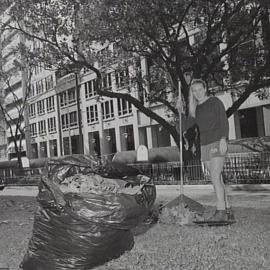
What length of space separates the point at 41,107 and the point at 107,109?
19.6 metres

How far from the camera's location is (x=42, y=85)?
62.3m

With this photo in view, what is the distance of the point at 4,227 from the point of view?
7.25 m

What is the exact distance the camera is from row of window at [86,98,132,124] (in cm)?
4529

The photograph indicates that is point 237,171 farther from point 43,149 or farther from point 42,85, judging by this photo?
point 43,149

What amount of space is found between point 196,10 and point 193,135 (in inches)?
204

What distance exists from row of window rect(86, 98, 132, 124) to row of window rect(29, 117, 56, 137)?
10719mm

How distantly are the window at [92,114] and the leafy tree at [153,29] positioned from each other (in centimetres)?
3115

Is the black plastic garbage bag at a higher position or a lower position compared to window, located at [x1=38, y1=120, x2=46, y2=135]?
lower

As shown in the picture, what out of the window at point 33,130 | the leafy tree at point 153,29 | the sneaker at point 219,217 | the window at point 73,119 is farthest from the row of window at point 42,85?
the sneaker at point 219,217

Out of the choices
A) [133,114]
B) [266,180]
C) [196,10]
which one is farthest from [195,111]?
[133,114]

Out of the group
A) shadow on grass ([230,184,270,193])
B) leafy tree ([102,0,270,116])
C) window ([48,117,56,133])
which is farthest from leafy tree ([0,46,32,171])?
window ([48,117,56,133])

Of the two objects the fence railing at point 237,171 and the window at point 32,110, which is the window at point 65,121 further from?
the fence railing at point 237,171

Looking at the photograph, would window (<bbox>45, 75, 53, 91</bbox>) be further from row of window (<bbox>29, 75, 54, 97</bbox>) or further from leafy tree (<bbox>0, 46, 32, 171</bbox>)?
leafy tree (<bbox>0, 46, 32, 171</bbox>)

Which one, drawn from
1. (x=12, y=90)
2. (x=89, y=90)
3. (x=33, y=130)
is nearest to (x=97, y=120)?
(x=89, y=90)
